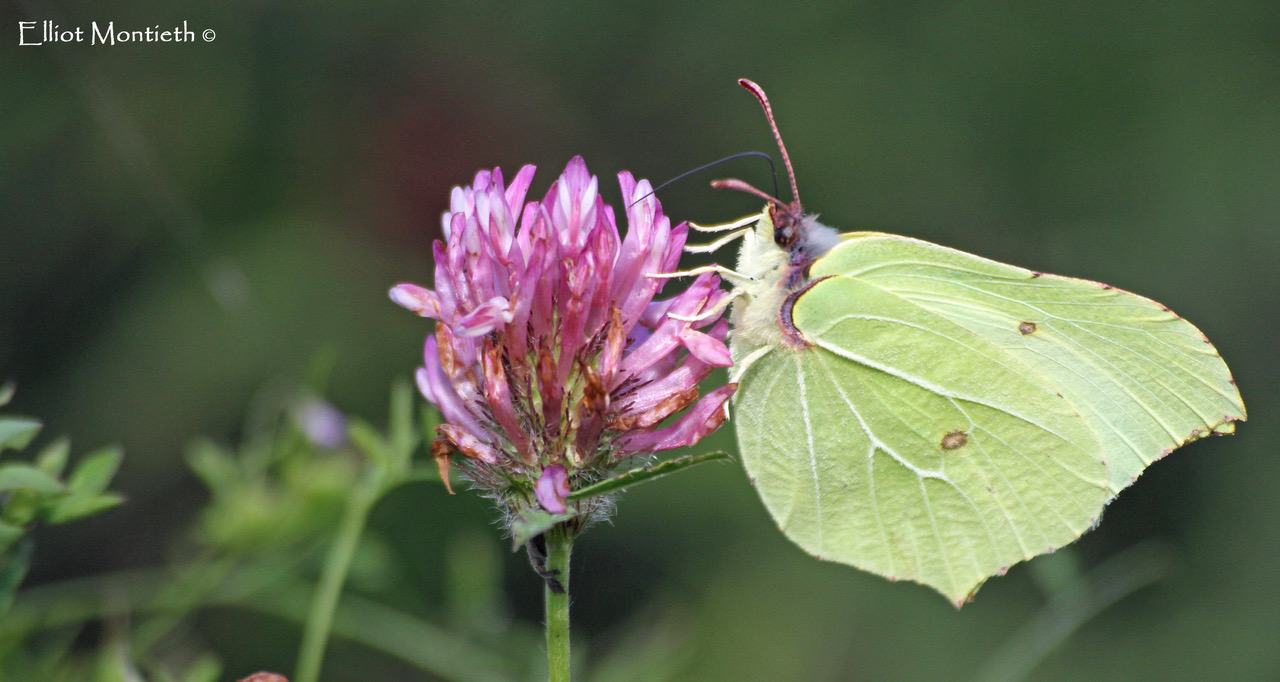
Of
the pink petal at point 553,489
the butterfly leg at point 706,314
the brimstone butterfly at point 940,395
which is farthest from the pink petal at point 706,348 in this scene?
the pink petal at point 553,489

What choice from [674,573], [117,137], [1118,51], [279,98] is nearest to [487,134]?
[279,98]

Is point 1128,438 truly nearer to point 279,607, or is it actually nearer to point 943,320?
point 943,320

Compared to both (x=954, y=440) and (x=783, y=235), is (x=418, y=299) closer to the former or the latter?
(x=783, y=235)

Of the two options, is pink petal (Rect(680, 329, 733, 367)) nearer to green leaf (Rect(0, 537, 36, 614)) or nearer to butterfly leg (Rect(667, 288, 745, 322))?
butterfly leg (Rect(667, 288, 745, 322))

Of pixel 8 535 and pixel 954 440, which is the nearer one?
pixel 8 535

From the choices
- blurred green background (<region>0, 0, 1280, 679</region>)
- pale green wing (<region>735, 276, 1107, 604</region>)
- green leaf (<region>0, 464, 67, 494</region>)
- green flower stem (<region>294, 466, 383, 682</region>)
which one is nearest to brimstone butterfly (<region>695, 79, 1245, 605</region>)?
pale green wing (<region>735, 276, 1107, 604</region>)

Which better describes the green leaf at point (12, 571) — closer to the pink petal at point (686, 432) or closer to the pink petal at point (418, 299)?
the pink petal at point (418, 299)

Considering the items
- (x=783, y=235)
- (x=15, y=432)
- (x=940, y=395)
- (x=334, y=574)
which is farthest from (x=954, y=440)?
(x=15, y=432)
